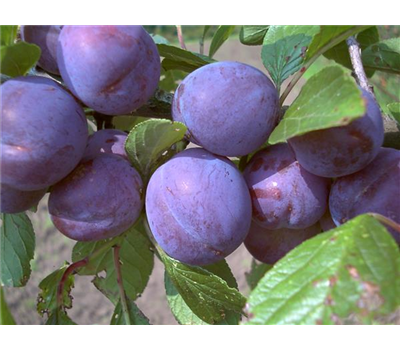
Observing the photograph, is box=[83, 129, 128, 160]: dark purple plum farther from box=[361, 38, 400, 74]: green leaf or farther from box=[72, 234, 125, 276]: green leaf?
box=[361, 38, 400, 74]: green leaf

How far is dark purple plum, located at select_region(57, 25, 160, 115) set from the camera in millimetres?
602

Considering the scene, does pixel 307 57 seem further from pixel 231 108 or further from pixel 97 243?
pixel 97 243

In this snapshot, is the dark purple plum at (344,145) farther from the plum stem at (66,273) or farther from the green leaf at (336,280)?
the plum stem at (66,273)

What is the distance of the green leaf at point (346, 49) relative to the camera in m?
0.94

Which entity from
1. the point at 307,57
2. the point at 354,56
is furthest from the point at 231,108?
the point at 354,56

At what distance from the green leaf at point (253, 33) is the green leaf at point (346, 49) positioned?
0.12 m

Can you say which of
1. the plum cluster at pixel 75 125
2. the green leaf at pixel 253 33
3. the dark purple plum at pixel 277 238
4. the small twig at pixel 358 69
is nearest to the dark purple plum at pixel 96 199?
the plum cluster at pixel 75 125

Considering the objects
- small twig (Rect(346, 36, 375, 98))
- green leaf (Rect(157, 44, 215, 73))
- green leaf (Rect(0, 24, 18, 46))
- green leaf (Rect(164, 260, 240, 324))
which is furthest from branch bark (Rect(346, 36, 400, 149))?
green leaf (Rect(0, 24, 18, 46))

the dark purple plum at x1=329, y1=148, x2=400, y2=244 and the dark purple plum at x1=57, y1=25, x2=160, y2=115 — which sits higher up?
the dark purple plum at x1=57, y1=25, x2=160, y2=115

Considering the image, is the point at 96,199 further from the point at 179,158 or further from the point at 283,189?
the point at 283,189

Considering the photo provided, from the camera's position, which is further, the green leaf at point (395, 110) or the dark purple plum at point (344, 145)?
the green leaf at point (395, 110)

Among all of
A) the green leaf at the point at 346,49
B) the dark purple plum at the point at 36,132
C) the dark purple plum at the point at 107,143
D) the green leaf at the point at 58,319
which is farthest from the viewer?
the green leaf at the point at 346,49

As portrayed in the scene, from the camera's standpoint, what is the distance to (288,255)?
53cm

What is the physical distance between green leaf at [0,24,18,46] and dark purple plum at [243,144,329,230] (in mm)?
332
